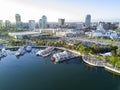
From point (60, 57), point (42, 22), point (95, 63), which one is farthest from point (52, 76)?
point (42, 22)

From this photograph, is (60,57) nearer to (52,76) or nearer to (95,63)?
(95,63)

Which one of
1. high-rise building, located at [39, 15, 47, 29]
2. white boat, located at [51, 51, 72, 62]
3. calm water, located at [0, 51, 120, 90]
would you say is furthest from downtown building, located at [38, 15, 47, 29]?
calm water, located at [0, 51, 120, 90]

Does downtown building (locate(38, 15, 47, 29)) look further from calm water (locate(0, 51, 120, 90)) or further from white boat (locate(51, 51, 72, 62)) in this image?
calm water (locate(0, 51, 120, 90))

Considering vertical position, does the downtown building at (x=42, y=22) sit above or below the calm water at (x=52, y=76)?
above

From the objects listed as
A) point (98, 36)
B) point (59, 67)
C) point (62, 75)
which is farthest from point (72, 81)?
point (98, 36)

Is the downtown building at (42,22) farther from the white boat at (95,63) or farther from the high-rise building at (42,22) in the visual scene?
the white boat at (95,63)

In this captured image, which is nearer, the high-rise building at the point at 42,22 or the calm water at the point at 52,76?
the calm water at the point at 52,76

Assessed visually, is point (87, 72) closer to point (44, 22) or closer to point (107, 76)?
point (107, 76)

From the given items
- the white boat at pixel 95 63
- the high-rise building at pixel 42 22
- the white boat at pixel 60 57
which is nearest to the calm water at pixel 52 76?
the white boat at pixel 95 63
